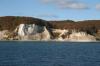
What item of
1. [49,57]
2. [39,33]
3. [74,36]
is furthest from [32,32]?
[49,57]

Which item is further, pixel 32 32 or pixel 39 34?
pixel 32 32

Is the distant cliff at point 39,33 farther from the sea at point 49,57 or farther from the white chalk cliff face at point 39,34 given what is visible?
the sea at point 49,57

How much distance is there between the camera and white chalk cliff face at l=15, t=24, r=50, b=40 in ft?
580

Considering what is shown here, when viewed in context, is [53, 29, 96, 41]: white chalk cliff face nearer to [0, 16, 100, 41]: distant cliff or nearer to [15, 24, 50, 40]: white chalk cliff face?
→ [0, 16, 100, 41]: distant cliff

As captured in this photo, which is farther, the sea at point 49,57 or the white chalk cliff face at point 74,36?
the white chalk cliff face at point 74,36

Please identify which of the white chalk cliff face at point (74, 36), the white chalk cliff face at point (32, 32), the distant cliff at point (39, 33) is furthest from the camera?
the white chalk cliff face at point (74, 36)

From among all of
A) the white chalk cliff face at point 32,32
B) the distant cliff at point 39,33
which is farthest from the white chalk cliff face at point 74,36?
the white chalk cliff face at point 32,32

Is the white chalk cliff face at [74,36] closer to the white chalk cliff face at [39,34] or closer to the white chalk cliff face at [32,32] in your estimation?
the white chalk cliff face at [39,34]

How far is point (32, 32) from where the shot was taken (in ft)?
585

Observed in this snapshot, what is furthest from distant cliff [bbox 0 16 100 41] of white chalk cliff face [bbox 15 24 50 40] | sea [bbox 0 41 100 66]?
sea [bbox 0 41 100 66]

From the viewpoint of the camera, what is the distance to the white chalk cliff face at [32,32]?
177 meters

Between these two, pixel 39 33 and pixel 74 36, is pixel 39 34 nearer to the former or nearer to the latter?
pixel 39 33

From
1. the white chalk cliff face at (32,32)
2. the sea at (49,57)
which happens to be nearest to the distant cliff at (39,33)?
the white chalk cliff face at (32,32)

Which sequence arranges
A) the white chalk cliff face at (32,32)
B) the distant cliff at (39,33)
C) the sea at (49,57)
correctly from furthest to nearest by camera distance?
the distant cliff at (39,33), the white chalk cliff face at (32,32), the sea at (49,57)
